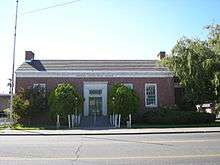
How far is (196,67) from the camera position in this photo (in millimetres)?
36469

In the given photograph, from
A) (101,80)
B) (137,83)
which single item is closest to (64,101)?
(101,80)

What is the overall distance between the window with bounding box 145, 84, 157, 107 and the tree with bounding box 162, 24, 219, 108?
9.15 ft

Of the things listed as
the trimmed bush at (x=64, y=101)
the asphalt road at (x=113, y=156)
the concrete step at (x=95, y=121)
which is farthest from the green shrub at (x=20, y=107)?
the asphalt road at (x=113, y=156)

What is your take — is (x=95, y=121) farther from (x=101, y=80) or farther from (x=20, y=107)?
(x=20, y=107)

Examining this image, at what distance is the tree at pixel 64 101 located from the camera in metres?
34.2

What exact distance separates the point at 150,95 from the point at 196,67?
19.7 ft

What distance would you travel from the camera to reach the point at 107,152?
13320 mm

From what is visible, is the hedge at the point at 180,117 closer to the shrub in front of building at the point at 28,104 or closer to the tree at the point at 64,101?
the tree at the point at 64,101

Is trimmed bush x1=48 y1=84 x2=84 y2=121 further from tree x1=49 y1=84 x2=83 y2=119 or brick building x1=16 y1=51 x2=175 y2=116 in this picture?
brick building x1=16 y1=51 x2=175 y2=116

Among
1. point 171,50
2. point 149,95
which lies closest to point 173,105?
point 149,95

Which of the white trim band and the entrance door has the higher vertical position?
the white trim band

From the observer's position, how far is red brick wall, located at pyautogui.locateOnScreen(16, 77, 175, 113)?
127 feet

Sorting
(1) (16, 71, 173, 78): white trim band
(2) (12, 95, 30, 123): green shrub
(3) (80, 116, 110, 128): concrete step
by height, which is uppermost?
(1) (16, 71, 173, 78): white trim band

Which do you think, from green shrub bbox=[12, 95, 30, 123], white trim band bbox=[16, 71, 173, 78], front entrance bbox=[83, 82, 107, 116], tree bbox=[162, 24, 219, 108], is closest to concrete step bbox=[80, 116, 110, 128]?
front entrance bbox=[83, 82, 107, 116]
